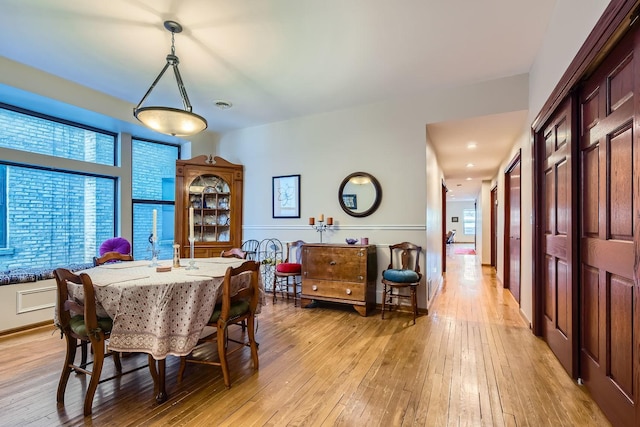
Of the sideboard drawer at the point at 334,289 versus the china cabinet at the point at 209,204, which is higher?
the china cabinet at the point at 209,204

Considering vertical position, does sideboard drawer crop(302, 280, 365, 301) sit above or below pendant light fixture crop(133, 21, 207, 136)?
below

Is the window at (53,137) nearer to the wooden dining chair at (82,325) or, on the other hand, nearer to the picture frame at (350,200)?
the wooden dining chair at (82,325)

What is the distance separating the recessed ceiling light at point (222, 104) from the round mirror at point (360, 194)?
1.94m

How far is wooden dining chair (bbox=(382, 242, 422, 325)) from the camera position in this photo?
3.46 m

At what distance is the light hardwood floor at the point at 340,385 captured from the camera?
172cm

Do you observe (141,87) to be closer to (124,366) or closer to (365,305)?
(124,366)

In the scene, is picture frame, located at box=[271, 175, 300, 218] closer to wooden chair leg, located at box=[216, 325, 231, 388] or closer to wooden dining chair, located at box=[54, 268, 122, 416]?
wooden chair leg, located at box=[216, 325, 231, 388]

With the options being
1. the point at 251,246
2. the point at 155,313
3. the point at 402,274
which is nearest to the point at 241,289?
the point at 155,313

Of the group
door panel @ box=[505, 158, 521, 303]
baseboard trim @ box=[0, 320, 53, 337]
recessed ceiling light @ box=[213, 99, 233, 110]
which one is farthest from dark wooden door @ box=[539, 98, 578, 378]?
baseboard trim @ box=[0, 320, 53, 337]

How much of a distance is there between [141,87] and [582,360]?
5001mm

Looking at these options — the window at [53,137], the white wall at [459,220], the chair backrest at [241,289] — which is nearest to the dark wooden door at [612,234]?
the chair backrest at [241,289]

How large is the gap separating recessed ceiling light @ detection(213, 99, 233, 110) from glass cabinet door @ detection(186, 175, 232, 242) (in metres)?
1.29

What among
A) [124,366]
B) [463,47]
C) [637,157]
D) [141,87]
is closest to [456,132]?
[463,47]

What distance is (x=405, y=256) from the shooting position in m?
3.76
